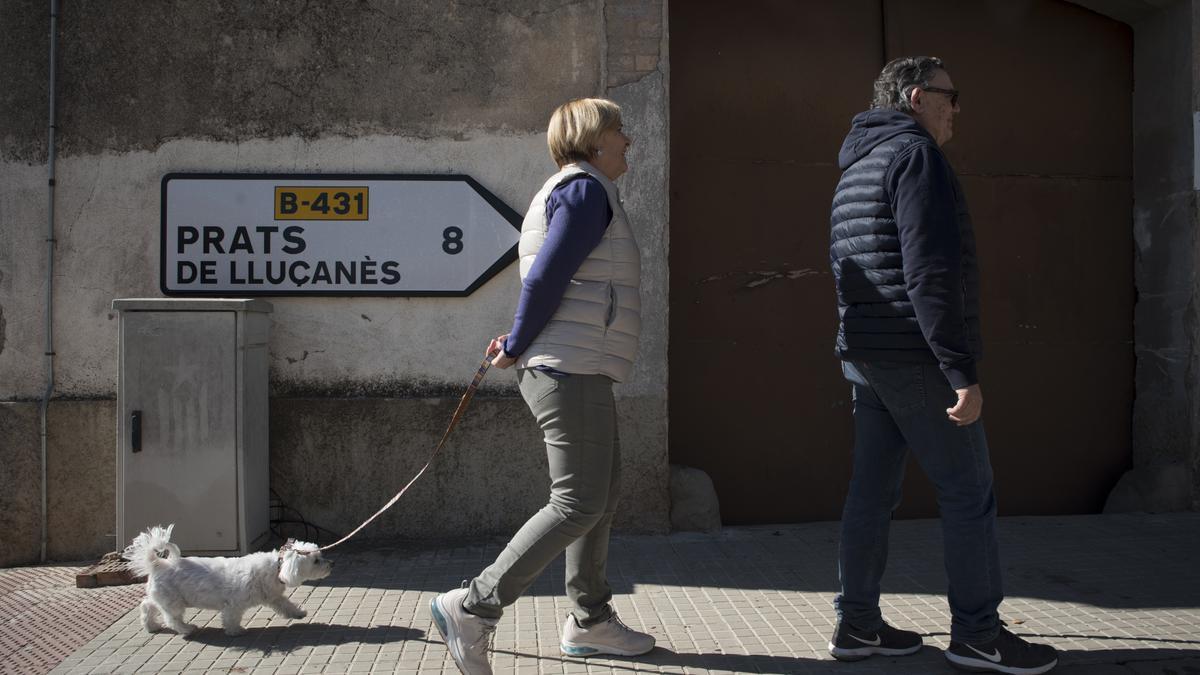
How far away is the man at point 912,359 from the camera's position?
3.00m

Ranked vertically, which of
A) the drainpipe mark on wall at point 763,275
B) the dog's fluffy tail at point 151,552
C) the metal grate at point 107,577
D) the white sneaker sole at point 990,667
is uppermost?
the drainpipe mark on wall at point 763,275

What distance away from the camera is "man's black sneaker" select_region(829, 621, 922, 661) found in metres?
3.32

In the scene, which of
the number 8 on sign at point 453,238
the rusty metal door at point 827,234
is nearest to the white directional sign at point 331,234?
the number 8 on sign at point 453,238

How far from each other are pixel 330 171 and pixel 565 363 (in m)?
2.67

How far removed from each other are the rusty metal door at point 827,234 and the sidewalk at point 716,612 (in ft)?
2.15

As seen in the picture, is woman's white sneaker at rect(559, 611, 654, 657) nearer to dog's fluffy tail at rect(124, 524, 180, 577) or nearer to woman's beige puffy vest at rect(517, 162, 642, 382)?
woman's beige puffy vest at rect(517, 162, 642, 382)

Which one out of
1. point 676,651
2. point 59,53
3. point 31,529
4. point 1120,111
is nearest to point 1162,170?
point 1120,111

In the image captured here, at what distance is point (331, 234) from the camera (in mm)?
5105

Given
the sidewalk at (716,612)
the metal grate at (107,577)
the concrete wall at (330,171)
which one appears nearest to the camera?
the sidewalk at (716,612)

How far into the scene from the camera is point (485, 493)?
5168 millimetres

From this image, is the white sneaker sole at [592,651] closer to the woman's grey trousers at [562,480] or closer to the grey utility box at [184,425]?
the woman's grey trousers at [562,480]

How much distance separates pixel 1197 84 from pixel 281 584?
225 inches

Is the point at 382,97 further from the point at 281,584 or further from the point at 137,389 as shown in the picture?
the point at 281,584

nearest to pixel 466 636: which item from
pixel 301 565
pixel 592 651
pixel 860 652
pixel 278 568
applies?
pixel 592 651
